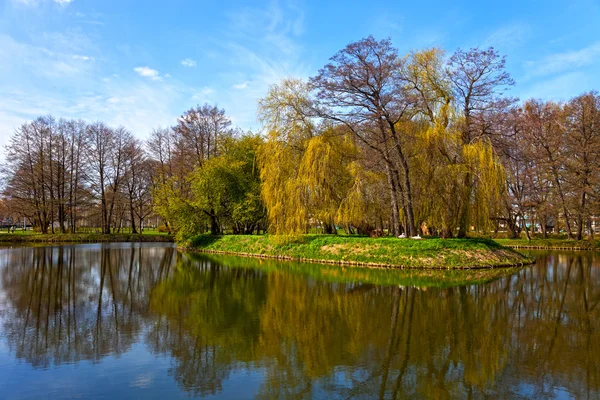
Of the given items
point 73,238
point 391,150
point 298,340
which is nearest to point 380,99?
point 391,150

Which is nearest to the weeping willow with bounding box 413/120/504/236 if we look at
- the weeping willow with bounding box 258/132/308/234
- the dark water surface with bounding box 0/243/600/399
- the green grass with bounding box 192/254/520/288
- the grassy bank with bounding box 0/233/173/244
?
the green grass with bounding box 192/254/520/288

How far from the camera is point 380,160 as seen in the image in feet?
80.0

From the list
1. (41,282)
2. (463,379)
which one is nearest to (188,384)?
(463,379)

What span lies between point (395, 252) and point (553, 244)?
76.3 feet

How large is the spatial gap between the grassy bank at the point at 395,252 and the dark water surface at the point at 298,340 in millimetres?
4916

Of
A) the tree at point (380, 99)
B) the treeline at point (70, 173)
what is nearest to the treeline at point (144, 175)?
the treeline at point (70, 173)

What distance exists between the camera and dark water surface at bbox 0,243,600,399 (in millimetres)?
5566

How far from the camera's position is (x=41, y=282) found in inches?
574

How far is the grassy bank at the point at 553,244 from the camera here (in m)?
34.1

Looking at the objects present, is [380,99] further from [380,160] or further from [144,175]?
[144,175]

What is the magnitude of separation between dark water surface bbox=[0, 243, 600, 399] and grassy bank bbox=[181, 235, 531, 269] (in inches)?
194

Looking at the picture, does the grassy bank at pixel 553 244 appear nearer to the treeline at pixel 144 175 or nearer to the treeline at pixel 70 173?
the treeline at pixel 144 175

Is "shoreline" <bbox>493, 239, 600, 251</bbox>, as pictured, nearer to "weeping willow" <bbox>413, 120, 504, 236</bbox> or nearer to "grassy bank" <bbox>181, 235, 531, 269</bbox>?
"weeping willow" <bbox>413, 120, 504, 236</bbox>

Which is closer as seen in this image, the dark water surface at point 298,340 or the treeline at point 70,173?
the dark water surface at point 298,340
